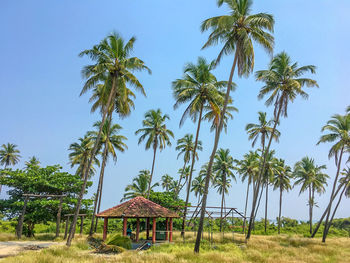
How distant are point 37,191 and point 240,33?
23.1 meters

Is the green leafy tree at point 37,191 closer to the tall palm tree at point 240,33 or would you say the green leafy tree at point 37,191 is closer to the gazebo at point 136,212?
the gazebo at point 136,212

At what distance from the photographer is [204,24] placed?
64.1 ft

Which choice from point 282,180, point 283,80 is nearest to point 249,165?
point 282,180

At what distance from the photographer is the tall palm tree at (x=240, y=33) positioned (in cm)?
1856

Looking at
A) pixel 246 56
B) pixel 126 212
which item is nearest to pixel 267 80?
pixel 246 56

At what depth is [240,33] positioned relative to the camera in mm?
18891

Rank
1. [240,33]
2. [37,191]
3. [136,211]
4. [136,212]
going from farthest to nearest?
1. [37,191]
2. [136,211]
3. [136,212]
4. [240,33]

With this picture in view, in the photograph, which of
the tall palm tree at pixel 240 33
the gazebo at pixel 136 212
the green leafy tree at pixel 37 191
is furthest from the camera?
the green leafy tree at pixel 37 191

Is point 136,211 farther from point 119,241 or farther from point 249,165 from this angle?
point 249,165

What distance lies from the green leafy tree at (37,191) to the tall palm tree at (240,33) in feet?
49.5

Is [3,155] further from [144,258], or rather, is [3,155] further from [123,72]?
[144,258]

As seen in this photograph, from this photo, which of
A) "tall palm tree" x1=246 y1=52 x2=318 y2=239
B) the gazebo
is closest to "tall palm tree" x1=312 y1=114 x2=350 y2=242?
"tall palm tree" x1=246 y1=52 x2=318 y2=239

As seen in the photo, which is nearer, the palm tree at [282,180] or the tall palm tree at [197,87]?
the tall palm tree at [197,87]

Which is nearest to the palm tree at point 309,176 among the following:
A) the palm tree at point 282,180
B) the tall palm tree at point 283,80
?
the palm tree at point 282,180
